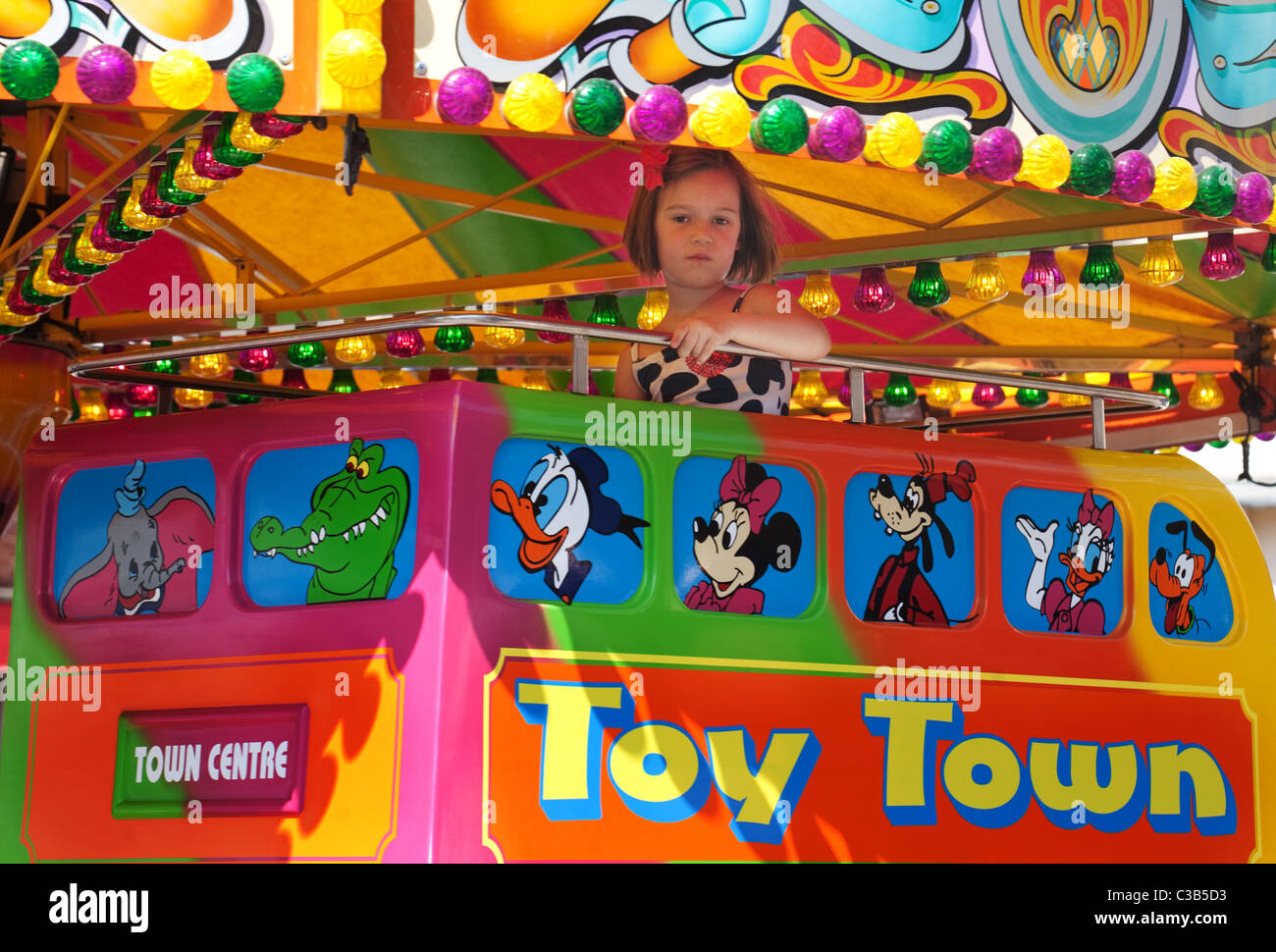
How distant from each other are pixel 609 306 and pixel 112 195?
101 inches

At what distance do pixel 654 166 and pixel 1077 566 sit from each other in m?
1.84

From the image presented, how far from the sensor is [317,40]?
3.14 meters

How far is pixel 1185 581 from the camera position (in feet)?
15.0

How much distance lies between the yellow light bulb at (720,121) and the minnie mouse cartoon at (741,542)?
96 centimetres

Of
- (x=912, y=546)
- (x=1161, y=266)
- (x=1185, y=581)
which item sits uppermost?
(x=1161, y=266)

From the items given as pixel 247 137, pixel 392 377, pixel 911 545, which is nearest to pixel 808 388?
pixel 392 377

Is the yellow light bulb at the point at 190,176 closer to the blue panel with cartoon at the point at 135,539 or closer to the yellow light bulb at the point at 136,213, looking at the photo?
the yellow light bulb at the point at 136,213

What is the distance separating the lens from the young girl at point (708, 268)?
4211 millimetres

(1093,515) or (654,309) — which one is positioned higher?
(654,309)

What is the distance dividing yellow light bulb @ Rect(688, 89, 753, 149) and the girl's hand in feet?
2.10

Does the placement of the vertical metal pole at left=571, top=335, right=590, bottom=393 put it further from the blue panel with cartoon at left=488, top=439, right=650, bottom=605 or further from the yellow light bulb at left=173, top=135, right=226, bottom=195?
the yellow light bulb at left=173, top=135, right=226, bottom=195

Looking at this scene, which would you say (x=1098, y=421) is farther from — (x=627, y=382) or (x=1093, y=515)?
(x=627, y=382)

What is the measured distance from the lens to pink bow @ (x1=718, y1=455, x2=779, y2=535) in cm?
392

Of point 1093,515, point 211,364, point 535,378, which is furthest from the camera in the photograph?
point 535,378
